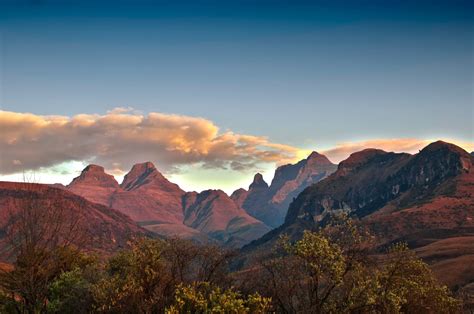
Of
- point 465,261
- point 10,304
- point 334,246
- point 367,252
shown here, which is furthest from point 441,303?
point 465,261

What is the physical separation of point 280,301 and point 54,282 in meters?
28.2

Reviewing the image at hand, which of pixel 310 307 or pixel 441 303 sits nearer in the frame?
pixel 310 307

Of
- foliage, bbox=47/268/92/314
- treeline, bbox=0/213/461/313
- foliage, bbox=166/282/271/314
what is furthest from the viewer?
foliage, bbox=47/268/92/314

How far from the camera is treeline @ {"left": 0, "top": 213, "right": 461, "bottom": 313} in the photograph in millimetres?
34812

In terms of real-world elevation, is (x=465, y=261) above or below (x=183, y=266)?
below

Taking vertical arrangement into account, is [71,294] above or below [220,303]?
below

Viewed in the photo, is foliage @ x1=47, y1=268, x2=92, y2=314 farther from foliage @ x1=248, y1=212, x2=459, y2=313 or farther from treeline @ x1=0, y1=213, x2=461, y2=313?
foliage @ x1=248, y1=212, x2=459, y2=313

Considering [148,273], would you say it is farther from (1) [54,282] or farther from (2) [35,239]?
(1) [54,282]

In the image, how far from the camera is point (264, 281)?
4434cm

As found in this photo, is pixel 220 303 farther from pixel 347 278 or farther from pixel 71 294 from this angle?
pixel 71 294

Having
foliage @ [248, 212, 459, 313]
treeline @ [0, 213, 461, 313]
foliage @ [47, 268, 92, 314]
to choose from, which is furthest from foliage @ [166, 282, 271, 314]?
foliage @ [47, 268, 92, 314]

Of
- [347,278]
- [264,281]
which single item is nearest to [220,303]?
[347,278]

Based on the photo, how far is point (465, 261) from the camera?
478 feet

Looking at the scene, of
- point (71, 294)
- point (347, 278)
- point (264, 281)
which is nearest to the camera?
point (347, 278)
